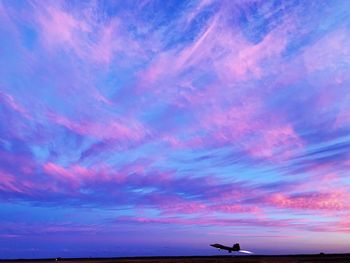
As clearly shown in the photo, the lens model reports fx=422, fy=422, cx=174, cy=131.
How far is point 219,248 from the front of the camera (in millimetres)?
86562
